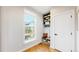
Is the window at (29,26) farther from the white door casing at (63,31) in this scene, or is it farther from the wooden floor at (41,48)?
the white door casing at (63,31)

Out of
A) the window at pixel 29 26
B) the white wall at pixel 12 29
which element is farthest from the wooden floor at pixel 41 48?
the window at pixel 29 26

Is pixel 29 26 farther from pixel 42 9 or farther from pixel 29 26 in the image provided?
pixel 42 9

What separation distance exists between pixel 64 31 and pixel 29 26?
615mm

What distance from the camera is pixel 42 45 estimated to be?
158 cm

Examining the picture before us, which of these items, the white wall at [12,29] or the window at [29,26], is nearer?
the white wall at [12,29]

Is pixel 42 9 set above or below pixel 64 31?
above

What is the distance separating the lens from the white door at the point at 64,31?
57.7 inches

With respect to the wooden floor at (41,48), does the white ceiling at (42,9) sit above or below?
above

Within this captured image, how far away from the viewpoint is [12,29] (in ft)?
4.82

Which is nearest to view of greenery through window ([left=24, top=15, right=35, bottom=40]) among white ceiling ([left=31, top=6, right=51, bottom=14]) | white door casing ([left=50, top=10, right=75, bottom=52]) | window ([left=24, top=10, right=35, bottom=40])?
window ([left=24, top=10, right=35, bottom=40])

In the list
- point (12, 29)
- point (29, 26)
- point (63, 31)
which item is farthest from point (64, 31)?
point (12, 29)

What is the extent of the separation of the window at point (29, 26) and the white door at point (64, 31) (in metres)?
0.39
